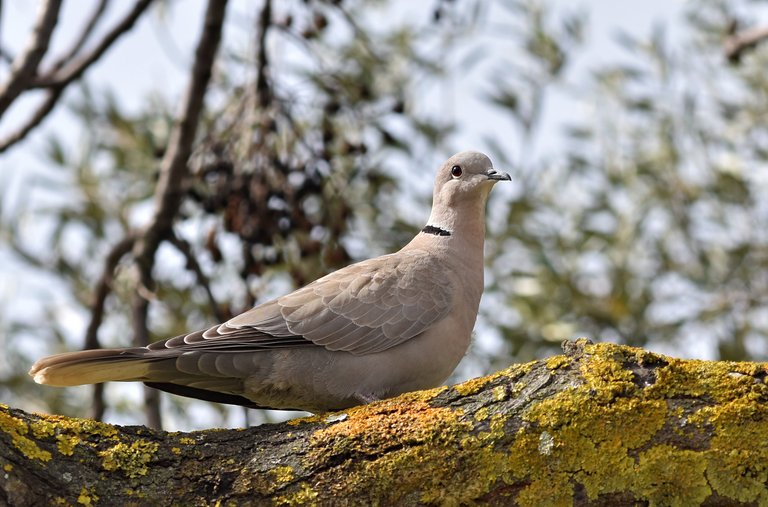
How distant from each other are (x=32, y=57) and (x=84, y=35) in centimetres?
168

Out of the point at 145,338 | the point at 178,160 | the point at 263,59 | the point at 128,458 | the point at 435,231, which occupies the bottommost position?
the point at 128,458

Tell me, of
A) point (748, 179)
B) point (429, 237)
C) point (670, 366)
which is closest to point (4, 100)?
point (429, 237)

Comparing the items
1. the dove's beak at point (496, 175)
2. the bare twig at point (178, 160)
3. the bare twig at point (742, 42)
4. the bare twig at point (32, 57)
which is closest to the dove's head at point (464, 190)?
the dove's beak at point (496, 175)

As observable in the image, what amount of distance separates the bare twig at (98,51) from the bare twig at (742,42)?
347 cm

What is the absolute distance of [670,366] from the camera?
2.89 m

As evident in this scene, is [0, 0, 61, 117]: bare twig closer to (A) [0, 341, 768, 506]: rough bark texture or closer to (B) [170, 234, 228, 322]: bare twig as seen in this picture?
(B) [170, 234, 228, 322]: bare twig

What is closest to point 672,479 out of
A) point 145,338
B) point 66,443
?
point 66,443

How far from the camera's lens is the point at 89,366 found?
371cm

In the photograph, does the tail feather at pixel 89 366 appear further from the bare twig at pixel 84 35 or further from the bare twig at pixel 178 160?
the bare twig at pixel 84 35

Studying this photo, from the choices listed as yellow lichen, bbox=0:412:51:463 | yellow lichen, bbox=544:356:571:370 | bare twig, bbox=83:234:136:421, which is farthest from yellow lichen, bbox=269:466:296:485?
bare twig, bbox=83:234:136:421

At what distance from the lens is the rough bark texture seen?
108 inches

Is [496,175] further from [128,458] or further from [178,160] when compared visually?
[128,458]

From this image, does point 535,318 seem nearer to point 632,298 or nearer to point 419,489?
point 632,298

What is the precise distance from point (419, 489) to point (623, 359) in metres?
0.63
